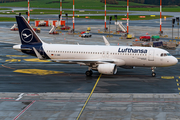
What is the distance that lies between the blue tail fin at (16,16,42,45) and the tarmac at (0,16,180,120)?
184 inches

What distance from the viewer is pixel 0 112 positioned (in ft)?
99.4

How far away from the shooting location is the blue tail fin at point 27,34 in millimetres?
50469

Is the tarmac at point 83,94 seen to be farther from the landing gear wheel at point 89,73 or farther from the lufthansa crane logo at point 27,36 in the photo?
the lufthansa crane logo at point 27,36

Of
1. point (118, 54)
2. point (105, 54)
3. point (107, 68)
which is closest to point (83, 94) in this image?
point (107, 68)

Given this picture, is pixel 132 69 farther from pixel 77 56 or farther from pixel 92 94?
pixel 92 94

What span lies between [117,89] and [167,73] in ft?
43.6

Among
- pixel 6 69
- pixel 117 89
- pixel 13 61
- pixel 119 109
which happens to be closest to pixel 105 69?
pixel 117 89

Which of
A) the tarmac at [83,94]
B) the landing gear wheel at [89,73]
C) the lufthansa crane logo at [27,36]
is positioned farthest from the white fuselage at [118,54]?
the lufthansa crane logo at [27,36]

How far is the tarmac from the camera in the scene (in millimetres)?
29844

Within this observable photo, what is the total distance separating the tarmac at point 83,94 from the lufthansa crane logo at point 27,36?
4848 millimetres

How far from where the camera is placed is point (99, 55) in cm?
4781

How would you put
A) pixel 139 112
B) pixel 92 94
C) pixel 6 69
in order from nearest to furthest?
pixel 139 112 → pixel 92 94 → pixel 6 69

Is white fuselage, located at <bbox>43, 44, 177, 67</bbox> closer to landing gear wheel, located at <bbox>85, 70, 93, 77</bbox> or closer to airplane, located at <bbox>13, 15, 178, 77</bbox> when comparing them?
airplane, located at <bbox>13, 15, 178, 77</bbox>

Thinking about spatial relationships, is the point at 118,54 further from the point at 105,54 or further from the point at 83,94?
the point at 83,94
